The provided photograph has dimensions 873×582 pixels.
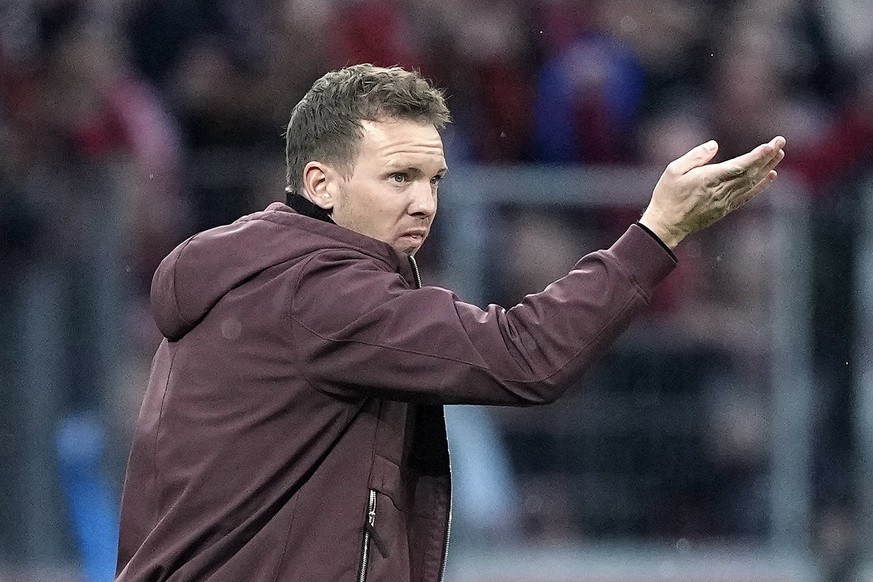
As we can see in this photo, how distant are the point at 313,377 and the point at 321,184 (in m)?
0.50

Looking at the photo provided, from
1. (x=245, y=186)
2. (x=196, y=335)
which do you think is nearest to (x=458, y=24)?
(x=245, y=186)

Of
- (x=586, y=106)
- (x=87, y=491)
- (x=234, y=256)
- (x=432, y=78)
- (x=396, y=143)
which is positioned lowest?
(x=87, y=491)

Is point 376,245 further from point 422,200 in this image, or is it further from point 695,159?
point 695,159

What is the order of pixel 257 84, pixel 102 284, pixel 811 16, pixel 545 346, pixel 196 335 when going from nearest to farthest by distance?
1. pixel 545 346
2. pixel 196 335
3. pixel 102 284
4. pixel 257 84
5. pixel 811 16

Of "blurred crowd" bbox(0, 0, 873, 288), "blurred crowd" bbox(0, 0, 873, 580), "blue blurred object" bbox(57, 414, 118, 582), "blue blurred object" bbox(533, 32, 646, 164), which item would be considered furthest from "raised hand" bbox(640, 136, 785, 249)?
"blue blurred object" bbox(533, 32, 646, 164)

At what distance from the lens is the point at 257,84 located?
8703mm

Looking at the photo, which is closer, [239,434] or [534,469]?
[239,434]

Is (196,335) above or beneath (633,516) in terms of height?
above

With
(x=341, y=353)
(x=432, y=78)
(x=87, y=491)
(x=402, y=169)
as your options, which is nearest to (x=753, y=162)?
(x=402, y=169)

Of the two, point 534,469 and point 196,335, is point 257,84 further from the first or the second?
point 196,335

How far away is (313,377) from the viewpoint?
3312 millimetres

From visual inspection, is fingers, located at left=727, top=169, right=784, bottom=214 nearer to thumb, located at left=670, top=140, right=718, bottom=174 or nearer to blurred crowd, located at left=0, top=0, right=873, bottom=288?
thumb, located at left=670, top=140, right=718, bottom=174

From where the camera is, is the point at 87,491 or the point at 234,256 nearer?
the point at 234,256

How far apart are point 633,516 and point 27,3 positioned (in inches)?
176
